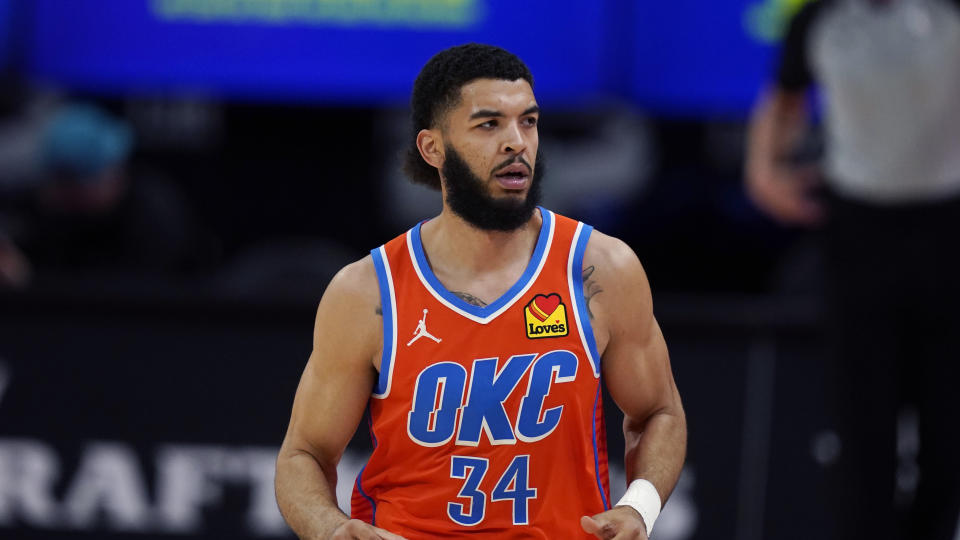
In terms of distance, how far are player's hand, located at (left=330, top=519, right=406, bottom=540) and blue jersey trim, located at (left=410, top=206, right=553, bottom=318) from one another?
484 mm

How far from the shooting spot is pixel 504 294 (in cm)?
303

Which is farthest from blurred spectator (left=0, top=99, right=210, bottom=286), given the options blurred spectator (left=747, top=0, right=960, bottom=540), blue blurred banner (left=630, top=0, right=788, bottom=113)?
blurred spectator (left=747, top=0, right=960, bottom=540)

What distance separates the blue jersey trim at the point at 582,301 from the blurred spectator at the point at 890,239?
167cm

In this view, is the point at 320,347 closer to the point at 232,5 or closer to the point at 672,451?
the point at 672,451

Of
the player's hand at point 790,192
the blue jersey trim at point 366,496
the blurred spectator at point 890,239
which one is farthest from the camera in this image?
the player's hand at point 790,192

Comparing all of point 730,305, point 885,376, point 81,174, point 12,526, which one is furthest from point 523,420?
point 81,174

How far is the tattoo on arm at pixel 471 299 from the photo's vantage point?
9.93 ft

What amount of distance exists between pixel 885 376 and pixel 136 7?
359cm

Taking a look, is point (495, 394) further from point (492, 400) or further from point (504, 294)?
point (504, 294)

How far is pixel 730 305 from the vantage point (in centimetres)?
550

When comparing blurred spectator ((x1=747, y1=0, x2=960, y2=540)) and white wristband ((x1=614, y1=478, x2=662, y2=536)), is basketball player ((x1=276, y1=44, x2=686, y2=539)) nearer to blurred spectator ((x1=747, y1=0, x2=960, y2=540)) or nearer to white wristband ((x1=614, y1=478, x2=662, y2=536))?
white wristband ((x1=614, y1=478, x2=662, y2=536))

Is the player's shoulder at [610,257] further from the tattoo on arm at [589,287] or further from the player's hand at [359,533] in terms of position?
the player's hand at [359,533]

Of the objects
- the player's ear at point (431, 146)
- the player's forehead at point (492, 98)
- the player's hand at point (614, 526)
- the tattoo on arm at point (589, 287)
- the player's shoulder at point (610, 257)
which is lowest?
the player's hand at point (614, 526)

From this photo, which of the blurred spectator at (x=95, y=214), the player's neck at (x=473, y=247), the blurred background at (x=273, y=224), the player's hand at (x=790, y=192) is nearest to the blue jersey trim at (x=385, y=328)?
the player's neck at (x=473, y=247)
